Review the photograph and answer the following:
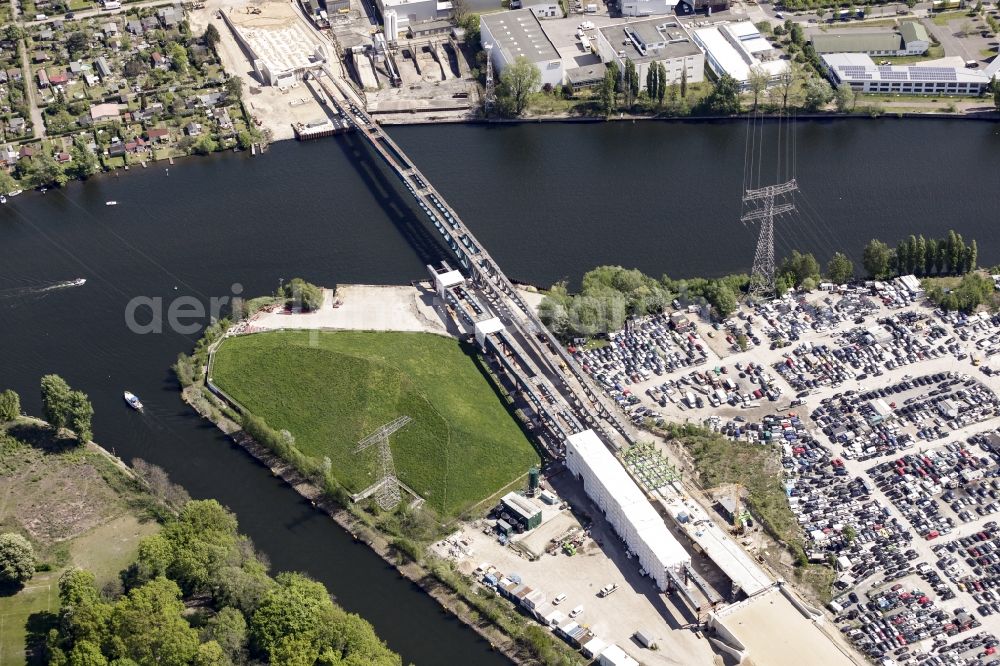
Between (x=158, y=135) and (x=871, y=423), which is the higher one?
(x=158, y=135)

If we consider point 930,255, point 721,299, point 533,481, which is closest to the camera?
point 533,481

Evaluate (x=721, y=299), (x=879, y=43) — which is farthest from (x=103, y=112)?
(x=879, y=43)

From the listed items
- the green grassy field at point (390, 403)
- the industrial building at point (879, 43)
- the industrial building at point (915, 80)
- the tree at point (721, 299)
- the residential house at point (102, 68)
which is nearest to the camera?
the green grassy field at point (390, 403)

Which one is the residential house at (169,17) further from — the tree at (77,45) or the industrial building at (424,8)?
the industrial building at (424,8)

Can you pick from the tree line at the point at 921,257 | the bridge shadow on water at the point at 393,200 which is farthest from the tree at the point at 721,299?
the bridge shadow on water at the point at 393,200

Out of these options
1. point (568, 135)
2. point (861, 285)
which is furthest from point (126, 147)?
point (861, 285)

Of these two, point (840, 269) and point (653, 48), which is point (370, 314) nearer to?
point (840, 269)
